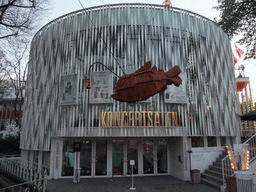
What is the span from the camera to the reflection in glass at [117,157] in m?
12.8

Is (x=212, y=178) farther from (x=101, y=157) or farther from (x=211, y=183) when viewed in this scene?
(x=101, y=157)

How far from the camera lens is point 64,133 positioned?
11.9 meters

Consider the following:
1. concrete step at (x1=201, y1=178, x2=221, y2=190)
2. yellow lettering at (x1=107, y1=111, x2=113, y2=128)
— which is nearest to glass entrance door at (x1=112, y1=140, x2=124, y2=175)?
yellow lettering at (x1=107, y1=111, x2=113, y2=128)

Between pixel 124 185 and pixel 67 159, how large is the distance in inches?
178

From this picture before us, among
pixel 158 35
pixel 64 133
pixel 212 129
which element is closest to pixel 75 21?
pixel 158 35

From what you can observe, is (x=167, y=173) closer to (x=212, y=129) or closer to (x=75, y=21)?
(x=212, y=129)

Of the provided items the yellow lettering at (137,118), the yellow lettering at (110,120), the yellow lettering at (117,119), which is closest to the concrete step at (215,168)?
the yellow lettering at (137,118)

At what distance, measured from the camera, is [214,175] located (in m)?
10.6

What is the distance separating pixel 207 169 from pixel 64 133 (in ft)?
30.7

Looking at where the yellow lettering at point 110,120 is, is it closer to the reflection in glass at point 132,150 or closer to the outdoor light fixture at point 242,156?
the reflection in glass at point 132,150

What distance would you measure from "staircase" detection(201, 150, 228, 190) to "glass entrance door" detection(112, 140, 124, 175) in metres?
5.32

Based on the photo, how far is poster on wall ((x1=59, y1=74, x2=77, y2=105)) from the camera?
12.1 m

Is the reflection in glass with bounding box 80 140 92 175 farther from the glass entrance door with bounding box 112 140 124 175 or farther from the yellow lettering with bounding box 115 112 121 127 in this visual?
the yellow lettering with bounding box 115 112 121 127

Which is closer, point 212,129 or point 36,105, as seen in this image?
point 212,129
